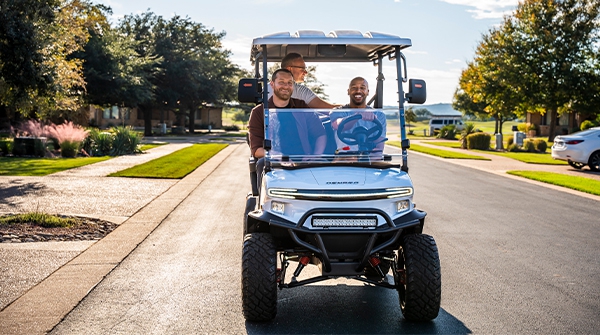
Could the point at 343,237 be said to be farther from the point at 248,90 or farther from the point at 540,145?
the point at 540,145

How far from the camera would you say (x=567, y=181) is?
2042cm

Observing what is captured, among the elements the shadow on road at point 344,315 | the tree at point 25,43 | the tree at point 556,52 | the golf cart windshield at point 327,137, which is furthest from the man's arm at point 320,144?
the tree at point 556,52

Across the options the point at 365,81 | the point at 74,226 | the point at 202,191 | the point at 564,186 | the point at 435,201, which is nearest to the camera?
the point at 365,81

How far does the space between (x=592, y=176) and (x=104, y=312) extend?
2016 cm

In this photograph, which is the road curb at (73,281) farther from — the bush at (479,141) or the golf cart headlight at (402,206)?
the bush at (479,141)

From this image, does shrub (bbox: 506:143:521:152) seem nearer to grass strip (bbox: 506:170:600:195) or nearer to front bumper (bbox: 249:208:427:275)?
grass strip (bbox: 506:170:600:195)

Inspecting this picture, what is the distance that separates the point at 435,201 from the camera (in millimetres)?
14859

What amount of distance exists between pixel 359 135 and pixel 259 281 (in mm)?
1774

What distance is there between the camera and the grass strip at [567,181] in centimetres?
1844

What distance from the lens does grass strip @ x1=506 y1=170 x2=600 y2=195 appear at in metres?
18.4

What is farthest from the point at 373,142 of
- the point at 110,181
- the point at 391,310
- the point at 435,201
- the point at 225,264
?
the point at 110,181

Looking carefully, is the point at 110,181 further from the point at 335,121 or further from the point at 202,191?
the point at 335,121

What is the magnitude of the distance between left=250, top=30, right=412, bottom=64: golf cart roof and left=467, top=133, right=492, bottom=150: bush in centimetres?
3515

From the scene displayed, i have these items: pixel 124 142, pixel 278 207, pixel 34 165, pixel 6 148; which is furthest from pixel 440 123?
pixel 278 207
